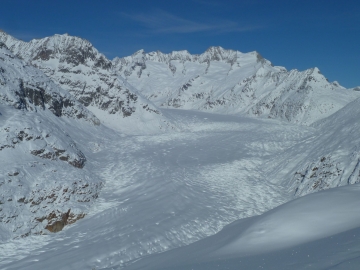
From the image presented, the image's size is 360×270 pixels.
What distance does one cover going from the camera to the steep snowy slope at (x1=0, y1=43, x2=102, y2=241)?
16.9 metres

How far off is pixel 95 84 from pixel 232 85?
2607 inches

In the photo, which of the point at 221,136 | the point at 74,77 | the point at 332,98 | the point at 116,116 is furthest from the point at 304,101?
the point at 74,77

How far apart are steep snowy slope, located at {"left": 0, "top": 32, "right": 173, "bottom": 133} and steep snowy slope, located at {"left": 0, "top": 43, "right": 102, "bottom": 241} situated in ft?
66.4

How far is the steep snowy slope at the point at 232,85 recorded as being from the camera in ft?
207

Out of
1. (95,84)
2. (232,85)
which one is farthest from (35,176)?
(232,85)

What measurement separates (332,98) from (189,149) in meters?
36.6

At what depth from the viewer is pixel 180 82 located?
142 metres

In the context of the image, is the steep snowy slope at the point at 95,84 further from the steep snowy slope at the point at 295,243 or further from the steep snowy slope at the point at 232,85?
the steep snowy slope at the point at 295,243

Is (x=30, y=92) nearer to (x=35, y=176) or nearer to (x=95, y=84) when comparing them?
(x=35, y=176)

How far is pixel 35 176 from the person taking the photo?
62.1ft

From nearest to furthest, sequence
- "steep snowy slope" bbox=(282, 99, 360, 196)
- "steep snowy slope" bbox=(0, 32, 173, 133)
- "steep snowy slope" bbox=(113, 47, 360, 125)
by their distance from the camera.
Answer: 1. "steep snowy slope" bbox=(282, 99, 360, 196)
2. "steep snowy slope" bbox=(0, 32, 173, 133)
3. "steep snowy slope" bbox=(113, 47, 360, 125)

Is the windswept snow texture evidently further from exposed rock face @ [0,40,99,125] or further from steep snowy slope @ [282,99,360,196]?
exposed rock face @ [0,40,99,125]

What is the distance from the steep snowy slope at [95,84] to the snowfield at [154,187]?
234mm

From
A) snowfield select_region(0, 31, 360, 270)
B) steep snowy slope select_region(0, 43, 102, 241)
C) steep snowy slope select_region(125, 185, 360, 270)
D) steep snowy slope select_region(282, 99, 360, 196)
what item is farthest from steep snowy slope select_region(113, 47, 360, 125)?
steep snowy slope select_region(125, 185, 360, 270)
